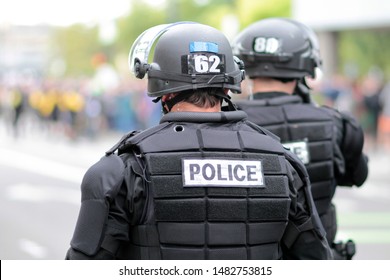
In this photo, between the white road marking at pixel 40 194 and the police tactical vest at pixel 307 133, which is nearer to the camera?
the police tactical vest at pixel 307 133

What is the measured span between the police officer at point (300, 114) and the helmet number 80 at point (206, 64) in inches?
44.0

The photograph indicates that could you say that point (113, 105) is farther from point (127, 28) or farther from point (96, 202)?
point (127, 28)

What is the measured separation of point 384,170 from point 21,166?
24.8ft

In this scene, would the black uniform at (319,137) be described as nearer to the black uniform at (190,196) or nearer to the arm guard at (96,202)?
the black uniform at (190,196)

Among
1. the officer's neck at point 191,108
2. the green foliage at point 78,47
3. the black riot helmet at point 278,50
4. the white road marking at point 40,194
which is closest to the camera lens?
the officer's neck at point 191,108

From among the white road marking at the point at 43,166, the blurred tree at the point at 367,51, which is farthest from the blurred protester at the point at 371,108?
the blurred tree at the point at 367,51

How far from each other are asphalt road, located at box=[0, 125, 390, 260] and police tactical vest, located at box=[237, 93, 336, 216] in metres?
4.58

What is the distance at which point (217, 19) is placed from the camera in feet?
208

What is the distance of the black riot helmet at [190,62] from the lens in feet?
9.99

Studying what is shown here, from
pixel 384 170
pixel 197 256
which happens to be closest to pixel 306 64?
pixel 197 256

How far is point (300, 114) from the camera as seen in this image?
429 centimetres

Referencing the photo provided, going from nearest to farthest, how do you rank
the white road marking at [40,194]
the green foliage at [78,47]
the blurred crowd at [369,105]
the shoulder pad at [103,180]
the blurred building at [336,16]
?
the shoulder pad at [103,180]
the white road marking at [40,194]
the blurred crowd at [369,105]
the blurred building at [336,16]
the green foliage at [78,47]

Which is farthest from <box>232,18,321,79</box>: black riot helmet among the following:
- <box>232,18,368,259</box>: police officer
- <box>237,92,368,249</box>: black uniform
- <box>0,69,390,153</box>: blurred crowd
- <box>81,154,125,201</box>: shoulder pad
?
<box>0,69,390,153</box>: blurred crowd

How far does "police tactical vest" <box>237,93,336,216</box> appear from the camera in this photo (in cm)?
421
